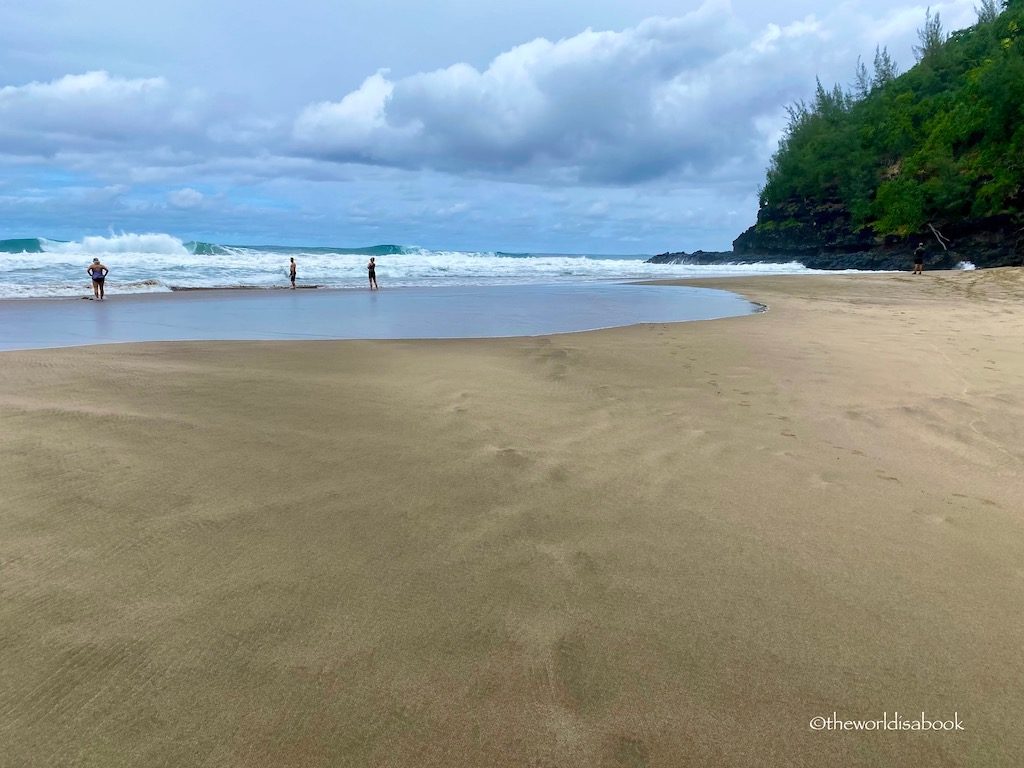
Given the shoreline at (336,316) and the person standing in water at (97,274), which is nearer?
the shoreline at (336,316)

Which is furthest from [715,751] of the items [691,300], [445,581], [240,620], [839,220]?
[839,220]

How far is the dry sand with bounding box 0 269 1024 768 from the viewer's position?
5.20ft

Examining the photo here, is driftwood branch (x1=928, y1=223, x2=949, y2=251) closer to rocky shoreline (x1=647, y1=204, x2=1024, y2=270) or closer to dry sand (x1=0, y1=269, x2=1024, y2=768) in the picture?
rocky shoreline (x1=647, y1=204, x2=1024, y2=270)

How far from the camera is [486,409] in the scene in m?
4.76

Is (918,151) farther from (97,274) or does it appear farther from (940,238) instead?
(97,274)

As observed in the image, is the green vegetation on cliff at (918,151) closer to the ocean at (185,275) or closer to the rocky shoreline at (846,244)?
the rocky shoreline at (846,244)

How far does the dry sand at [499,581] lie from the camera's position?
5.20 ft

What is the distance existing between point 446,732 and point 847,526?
2077 mm

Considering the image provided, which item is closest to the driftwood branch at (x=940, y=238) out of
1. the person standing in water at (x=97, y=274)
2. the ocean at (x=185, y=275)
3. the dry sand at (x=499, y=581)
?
the ocean at (x=185, y=275)

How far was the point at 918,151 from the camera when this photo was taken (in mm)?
48656

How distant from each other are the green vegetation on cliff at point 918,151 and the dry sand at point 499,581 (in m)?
45.1

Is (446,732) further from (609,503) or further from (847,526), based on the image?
(847,526)

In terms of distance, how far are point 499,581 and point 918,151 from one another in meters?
59.3

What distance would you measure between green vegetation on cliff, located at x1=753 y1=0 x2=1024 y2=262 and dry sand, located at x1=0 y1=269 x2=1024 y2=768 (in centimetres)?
4506
